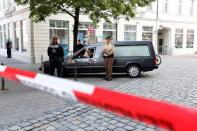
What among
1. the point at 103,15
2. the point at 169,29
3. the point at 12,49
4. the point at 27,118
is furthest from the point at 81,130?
the point at 169,29

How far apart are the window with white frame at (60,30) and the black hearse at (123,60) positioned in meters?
8.81

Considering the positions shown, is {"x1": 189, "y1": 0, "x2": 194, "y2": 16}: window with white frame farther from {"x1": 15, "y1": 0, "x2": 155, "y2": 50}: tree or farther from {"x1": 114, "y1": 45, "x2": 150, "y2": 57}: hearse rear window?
{"x1": 114, "y1": 45, "x2": 150, "y2": 57}: hearse rear window

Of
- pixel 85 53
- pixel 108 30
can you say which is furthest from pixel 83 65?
pixel 108 30

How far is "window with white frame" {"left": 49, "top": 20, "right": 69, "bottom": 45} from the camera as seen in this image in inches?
729

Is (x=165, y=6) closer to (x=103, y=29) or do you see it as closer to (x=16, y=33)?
(x=103, y=29)

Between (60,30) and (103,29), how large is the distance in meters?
4.81

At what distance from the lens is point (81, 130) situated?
3.97 meters

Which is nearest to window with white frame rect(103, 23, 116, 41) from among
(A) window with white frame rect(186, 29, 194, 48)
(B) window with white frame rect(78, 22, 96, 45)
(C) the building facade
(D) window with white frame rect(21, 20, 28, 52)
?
(C) the building facade

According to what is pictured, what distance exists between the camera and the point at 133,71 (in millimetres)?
10336

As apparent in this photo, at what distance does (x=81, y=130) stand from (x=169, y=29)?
91.8 ft

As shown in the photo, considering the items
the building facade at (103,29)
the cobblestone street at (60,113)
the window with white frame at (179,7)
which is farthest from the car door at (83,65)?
the window with white frame at (179,7)

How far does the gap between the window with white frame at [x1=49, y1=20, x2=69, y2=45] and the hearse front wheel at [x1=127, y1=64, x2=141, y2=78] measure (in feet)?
33.2

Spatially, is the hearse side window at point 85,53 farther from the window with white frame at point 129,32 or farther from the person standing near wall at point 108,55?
the window with white frame at point 129,32

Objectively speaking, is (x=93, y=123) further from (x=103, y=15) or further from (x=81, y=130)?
(x=103, y=15)
